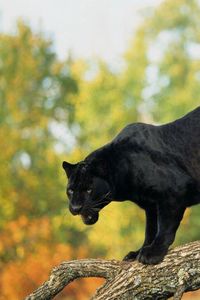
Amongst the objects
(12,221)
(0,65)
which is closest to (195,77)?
(0,65)

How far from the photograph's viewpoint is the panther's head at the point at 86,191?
6.61 metres

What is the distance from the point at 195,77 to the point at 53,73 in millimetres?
7280

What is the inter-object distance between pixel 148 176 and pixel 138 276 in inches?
34.9

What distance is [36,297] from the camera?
6.62 m

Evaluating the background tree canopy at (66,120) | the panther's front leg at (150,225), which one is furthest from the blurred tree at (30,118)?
the panther's front leg at (150,225)

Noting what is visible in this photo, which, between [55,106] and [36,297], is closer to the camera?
[36,297]

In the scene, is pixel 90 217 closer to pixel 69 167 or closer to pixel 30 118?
pixel 69 167

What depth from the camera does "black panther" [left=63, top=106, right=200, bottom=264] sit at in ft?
21.5

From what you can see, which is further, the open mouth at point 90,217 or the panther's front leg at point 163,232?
the open mouth at point 90,217

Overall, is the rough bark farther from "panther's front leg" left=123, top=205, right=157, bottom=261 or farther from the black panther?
"panther's front leg" left=123, top=205, right=157, bottom=261

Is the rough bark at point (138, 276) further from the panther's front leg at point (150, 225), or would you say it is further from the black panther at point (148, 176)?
the panther's front leg at point (150, 225)

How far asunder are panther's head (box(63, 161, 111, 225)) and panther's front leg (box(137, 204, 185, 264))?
537mm

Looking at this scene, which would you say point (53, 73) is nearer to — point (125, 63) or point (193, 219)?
point (125, 63)

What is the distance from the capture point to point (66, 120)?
124ft
